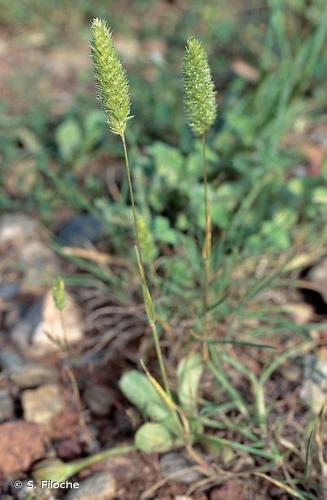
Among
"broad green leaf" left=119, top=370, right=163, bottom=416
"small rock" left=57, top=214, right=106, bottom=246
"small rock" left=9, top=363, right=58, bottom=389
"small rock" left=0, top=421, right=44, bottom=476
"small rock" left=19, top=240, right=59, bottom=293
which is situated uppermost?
"small rock" left=57, top=214, right=106, bottom=246

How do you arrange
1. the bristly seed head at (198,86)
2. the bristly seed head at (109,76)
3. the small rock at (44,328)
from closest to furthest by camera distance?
the bristly seed head at (109,76), the bristly seed head at (198,86), the small rock at (44,328)

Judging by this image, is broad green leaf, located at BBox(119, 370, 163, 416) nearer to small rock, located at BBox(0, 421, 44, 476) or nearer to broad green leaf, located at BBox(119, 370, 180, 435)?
broad green leaf, located at BBox(119, 370, 180, 435)

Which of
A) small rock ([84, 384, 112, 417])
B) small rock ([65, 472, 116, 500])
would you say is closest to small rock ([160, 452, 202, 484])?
small rock ([65, 472, 116, 500])

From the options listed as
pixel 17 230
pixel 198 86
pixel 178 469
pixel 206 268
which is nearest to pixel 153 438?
pixel 178 469

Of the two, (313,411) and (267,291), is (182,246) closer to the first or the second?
(267,291)

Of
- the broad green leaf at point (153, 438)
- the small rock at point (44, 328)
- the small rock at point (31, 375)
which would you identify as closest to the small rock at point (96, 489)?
the broad green leaf at point (153, 438)

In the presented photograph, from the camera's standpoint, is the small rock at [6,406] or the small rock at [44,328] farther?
the small rock at [44,328]

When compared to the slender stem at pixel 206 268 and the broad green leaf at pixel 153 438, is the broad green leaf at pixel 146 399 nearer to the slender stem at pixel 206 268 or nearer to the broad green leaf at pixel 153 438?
the broad green leaf at pixel 153 438

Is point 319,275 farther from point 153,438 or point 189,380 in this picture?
point 153,438
